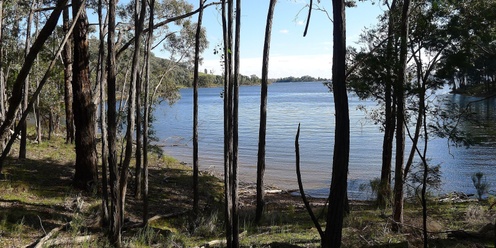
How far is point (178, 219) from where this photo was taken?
36.9 feet

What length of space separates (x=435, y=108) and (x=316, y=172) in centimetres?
1355

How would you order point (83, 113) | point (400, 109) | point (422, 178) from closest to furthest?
point (400, 109), point (422, 178), point (83, 113)

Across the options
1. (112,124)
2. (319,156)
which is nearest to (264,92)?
(112,124)

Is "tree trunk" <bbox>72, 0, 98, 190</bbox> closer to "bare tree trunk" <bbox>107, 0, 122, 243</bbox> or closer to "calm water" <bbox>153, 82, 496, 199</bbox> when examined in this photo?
"bare tree trunk" <bbox>107, 0, 122, 243</bbox>

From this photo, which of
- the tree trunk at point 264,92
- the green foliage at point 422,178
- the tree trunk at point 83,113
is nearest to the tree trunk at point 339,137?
the green foliage at point 422,178

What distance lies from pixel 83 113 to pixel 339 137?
8.22 meters

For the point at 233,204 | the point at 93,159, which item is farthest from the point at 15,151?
the point at 233,204

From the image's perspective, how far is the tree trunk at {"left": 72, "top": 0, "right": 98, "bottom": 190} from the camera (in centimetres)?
1064

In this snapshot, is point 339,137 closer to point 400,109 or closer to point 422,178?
point 400,109

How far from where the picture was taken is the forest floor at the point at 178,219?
7.64m

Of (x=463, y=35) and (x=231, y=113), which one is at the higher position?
(x=463, y=35)

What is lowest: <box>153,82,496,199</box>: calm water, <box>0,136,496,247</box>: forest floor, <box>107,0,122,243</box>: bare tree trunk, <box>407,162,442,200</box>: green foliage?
<box>153,82,496,199</box>: calm water

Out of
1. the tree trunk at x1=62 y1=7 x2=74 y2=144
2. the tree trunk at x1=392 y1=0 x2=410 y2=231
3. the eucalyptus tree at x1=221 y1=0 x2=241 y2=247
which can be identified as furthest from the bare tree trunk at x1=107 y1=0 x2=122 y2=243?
the tree trunk at x1=62 y1=7 x2=74 y2=144

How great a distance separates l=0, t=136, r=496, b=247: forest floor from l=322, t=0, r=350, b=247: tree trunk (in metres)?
2.77
